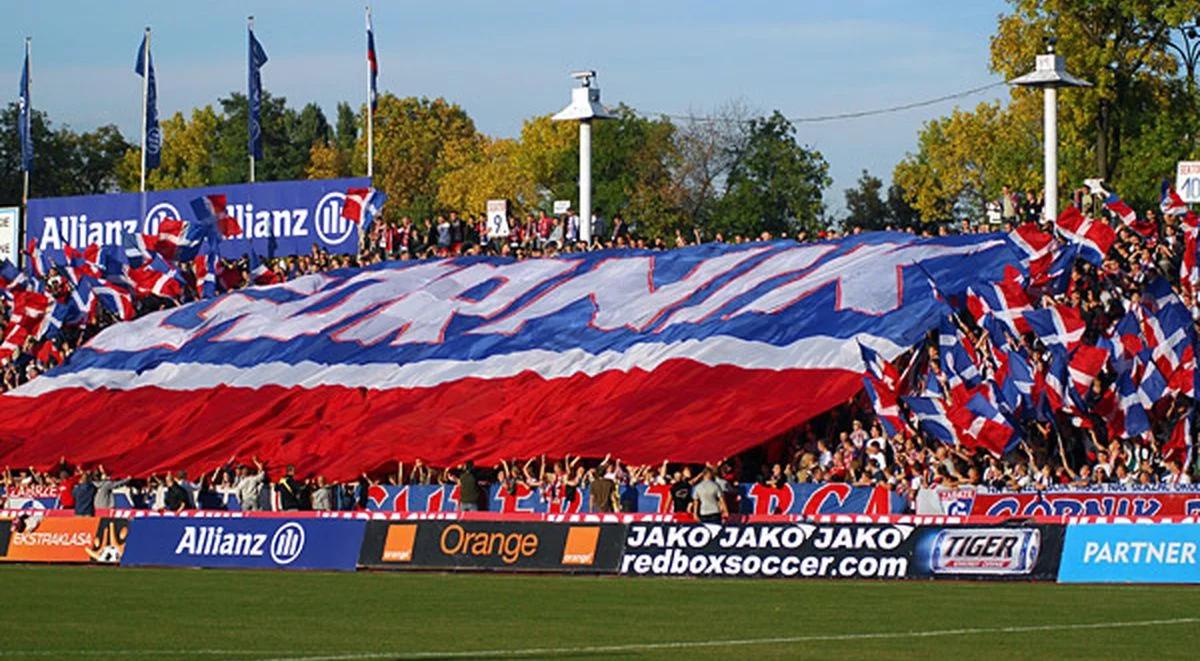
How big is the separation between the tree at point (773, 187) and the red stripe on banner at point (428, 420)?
179 feet

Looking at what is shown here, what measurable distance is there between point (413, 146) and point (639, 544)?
10560 centimetres

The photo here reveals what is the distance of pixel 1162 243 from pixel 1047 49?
30.2 ft

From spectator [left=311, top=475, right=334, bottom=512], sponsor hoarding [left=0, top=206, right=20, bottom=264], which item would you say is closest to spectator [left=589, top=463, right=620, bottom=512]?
spectator [left=311, top=475, right=334, bottom=512]

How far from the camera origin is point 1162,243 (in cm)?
4278

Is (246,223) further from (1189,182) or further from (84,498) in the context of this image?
(1189,182)

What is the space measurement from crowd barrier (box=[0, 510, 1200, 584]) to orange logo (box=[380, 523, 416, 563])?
17 mm

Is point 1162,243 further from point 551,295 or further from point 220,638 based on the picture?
point 220,638

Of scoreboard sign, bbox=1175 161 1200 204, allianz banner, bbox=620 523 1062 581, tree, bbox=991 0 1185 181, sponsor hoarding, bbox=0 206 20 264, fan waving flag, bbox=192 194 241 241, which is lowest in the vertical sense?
allianz banner, bbox=620 523 1062 581

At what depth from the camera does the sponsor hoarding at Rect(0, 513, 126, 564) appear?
129ft

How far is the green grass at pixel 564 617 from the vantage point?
67.0 ft

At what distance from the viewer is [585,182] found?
5919cm

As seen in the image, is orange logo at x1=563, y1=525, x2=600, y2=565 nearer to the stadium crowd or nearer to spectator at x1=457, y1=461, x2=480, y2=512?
the stadium crowd

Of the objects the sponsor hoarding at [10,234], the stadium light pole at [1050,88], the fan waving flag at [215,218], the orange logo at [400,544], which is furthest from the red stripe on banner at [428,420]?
the sponsor hoarding at [10,234]

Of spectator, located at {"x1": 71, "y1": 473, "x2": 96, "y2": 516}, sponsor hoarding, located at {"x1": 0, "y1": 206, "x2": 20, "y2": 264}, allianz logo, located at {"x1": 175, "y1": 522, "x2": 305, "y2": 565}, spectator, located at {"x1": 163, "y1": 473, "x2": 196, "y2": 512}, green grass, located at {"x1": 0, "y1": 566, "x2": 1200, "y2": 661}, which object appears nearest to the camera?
green grass, located at {"x1": 0, "y1": 566, "x2": 1200, "y2": 661}
